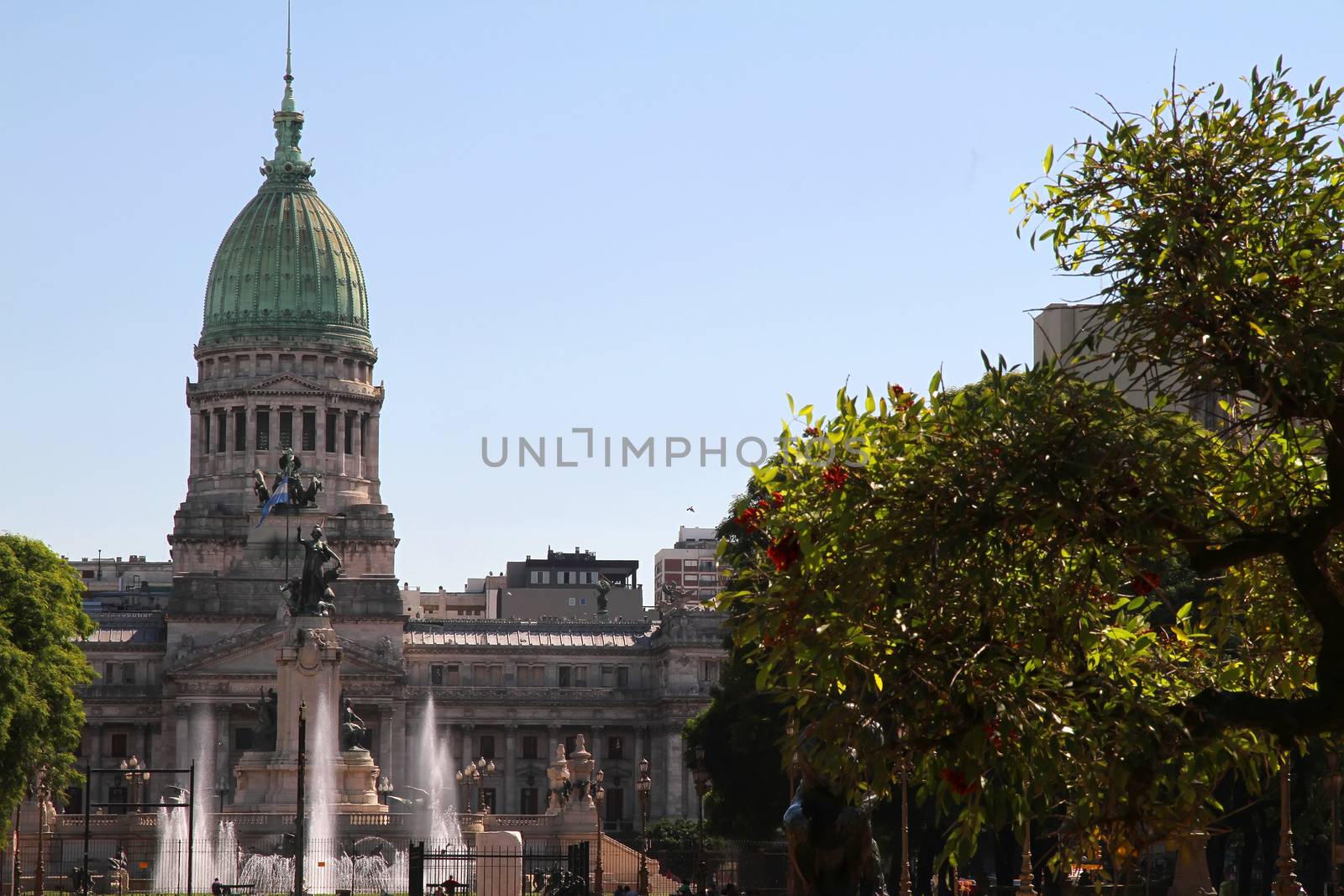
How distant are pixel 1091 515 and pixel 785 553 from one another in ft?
8.92

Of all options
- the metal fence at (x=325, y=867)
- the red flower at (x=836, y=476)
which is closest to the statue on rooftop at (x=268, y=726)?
the metal fence at (x=325, y=867)

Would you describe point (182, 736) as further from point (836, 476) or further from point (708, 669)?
point (836, 476)

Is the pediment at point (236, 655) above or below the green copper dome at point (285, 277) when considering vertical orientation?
A: below

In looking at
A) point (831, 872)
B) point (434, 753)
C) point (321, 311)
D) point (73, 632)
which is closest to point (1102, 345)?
point (831, 872)

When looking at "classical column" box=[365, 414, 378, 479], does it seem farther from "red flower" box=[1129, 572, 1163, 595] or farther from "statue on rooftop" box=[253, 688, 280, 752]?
"red flower" box=[1129, 572, 1163, 595]

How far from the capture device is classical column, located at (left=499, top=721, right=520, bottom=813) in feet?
539

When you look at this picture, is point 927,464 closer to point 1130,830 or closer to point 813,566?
point 813,566

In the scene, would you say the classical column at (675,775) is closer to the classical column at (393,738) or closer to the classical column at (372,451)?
the classical column at (393,738)

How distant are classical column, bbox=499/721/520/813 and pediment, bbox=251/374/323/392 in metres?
31.5

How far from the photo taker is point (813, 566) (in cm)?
2053

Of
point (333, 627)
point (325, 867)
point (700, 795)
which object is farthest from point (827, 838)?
point (333, 627)

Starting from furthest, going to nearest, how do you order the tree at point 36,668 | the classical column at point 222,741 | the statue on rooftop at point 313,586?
the classical column at point 222,741
the statue on rooftop at point 313,586
the tree at point 36,668

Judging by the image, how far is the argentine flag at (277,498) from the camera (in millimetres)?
165875

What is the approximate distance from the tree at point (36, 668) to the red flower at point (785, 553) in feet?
193
